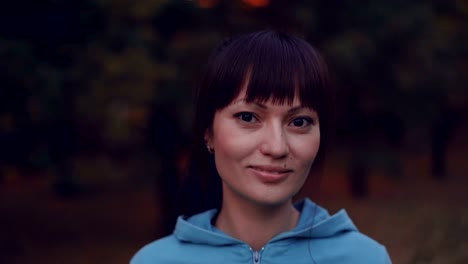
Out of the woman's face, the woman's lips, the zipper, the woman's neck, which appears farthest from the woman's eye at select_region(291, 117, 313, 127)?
the zipper

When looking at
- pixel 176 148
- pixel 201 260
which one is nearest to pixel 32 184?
pixel 176 148

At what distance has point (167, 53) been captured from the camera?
6535 mm

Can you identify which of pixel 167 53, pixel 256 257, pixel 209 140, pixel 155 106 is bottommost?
pixel 256 257

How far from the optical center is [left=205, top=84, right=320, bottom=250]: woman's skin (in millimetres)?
1690

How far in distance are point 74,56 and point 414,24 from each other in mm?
4440

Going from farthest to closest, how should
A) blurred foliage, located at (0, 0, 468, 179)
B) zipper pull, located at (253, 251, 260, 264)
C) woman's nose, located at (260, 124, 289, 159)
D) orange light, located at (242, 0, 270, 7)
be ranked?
orange light, located at (242, 0, 270, 7) < blurred foliage, located at (0, 0, 468, 179) < zipper pull, located at (253, 251, 260, 264) < woman's nose, located at (260, 124, 289, 159)

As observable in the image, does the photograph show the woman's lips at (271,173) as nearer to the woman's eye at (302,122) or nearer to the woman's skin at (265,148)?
the woman's skin at (265,148)

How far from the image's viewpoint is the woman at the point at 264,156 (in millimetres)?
1701

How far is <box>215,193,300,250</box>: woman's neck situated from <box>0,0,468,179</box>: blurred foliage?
335 centimetres

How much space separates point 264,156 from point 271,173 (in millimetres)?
46

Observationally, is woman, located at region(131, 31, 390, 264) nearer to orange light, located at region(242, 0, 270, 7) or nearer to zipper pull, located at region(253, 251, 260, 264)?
zipper pull, located at region(253, 251, 260, 264)

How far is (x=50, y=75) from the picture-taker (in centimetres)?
559

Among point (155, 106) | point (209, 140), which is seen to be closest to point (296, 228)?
point (209, 140)

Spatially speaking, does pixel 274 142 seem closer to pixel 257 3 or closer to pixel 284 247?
pixel 284 247
